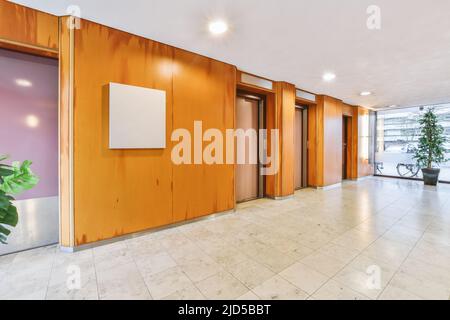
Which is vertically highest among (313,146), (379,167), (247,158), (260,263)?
(313,146)

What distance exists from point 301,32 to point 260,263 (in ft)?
9.58

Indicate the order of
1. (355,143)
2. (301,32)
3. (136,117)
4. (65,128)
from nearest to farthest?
1. (65,128)
2. (301,32)
3. (136,117)
4. (355,143)

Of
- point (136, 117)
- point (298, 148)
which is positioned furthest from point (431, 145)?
point (136, 117)

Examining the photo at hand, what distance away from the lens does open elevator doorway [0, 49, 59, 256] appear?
248 cm

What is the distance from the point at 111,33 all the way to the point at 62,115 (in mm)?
1226

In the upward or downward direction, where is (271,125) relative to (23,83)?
downward

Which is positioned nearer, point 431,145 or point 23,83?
point 23,83

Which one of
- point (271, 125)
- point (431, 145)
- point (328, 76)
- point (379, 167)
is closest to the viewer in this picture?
point (328, 76)

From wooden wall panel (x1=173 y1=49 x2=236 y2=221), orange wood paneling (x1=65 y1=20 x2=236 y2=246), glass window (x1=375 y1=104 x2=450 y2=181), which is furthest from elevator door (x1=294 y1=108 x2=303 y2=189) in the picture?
glass window (x1=375 y1=104 x2=450 y2=181)

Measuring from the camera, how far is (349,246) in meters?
2.69

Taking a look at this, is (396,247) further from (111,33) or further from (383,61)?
(111,33)

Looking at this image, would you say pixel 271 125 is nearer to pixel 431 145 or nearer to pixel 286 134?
pixel 286 134

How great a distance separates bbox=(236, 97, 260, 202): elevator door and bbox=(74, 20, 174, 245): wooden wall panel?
198 centimetres

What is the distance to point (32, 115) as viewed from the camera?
261 cm
